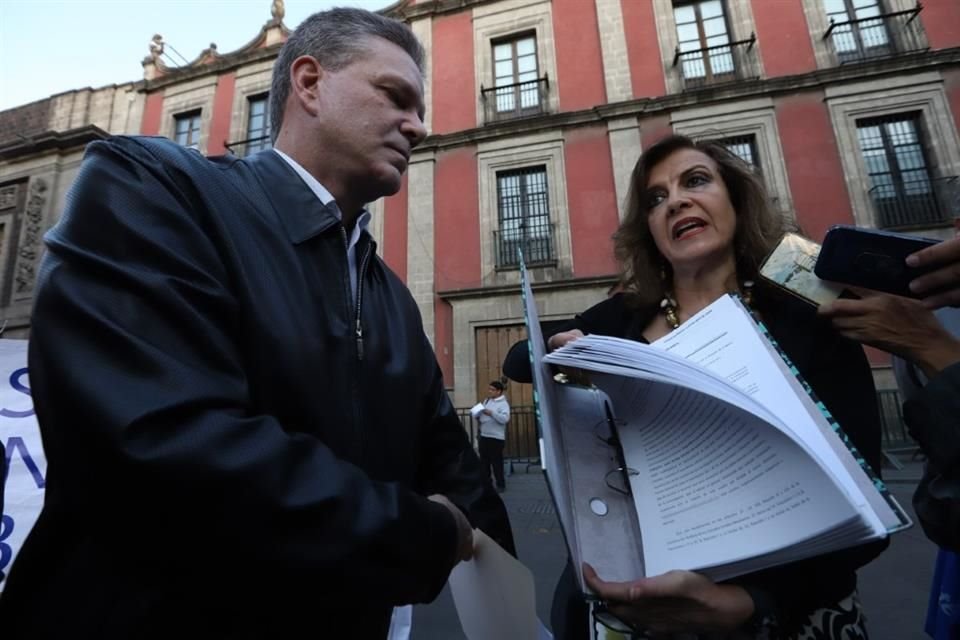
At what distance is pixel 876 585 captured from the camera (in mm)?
3119

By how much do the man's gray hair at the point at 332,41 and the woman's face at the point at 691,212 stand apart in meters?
0.87

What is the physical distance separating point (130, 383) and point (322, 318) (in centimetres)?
38

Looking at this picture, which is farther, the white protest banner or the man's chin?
the white protest banner

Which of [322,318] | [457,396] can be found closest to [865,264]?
[322,318]

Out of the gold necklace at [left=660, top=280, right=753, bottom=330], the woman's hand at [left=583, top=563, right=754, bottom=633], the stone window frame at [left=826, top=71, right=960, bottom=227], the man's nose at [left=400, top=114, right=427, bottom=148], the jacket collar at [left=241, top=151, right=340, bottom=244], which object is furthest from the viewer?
the stone window frame at [left=826, top=71, right=960, bottom=227]

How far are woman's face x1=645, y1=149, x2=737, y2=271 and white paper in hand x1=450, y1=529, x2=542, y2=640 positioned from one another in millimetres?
986

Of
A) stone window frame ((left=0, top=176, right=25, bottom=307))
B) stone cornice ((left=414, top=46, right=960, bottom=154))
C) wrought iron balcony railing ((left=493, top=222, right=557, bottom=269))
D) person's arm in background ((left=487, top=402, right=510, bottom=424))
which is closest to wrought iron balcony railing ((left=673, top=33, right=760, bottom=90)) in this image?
stone cornice ((left=414, top=46, right=960, bottom=154))

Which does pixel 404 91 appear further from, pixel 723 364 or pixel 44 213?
pixel 44 213

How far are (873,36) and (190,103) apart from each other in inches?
686

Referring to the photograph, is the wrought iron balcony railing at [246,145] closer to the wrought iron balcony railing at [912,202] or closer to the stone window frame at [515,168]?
the stone window frame at [515,168]

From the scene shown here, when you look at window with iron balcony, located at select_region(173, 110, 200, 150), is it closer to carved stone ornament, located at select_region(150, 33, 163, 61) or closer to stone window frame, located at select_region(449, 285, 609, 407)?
carved stone ornament, located at select_region(150, 33, 163, 61)

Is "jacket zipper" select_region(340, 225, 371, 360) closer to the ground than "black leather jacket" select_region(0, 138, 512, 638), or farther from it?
farther from it

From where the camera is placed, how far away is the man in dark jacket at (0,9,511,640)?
61 cm

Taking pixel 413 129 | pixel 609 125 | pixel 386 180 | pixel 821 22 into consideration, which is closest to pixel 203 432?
pixel 386 180
